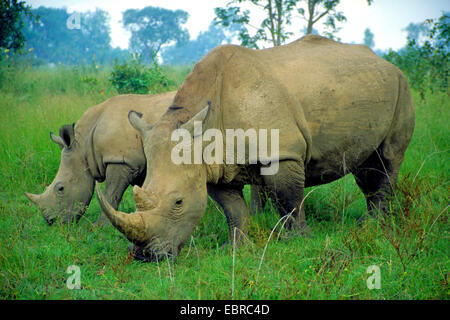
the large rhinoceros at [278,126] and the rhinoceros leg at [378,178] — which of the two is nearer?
the large rhinoceros at [278,126]

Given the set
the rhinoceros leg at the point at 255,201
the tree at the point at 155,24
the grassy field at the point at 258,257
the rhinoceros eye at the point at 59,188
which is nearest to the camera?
the grassy field at the point at 258,257

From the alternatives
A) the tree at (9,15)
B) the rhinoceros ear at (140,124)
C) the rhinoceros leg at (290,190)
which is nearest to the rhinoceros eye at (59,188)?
the rhinoceros ear at (140,124)

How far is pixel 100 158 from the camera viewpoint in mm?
5570

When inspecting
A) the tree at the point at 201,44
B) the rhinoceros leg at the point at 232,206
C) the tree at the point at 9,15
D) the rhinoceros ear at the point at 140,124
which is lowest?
the rhinoceros leg at the point at 232,206

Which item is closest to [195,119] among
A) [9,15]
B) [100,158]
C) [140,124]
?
[140,124]

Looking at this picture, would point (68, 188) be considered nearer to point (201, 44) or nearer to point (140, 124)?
point (140, 124)

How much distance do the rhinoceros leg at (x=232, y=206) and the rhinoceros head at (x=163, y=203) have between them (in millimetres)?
661

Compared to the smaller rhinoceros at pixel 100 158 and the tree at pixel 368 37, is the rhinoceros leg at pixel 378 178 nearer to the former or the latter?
the smaller rhinoceros at pixel 100 158

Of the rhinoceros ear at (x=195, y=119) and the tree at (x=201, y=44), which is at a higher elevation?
the tree at (x=201, y=44)

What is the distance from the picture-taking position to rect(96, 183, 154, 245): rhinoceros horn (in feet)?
11.1

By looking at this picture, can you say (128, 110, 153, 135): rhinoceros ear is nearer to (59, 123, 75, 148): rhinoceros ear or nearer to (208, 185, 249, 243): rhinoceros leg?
(208, 185, 249, 243): rhinoceros leg

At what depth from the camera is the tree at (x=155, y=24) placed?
1836 inches
